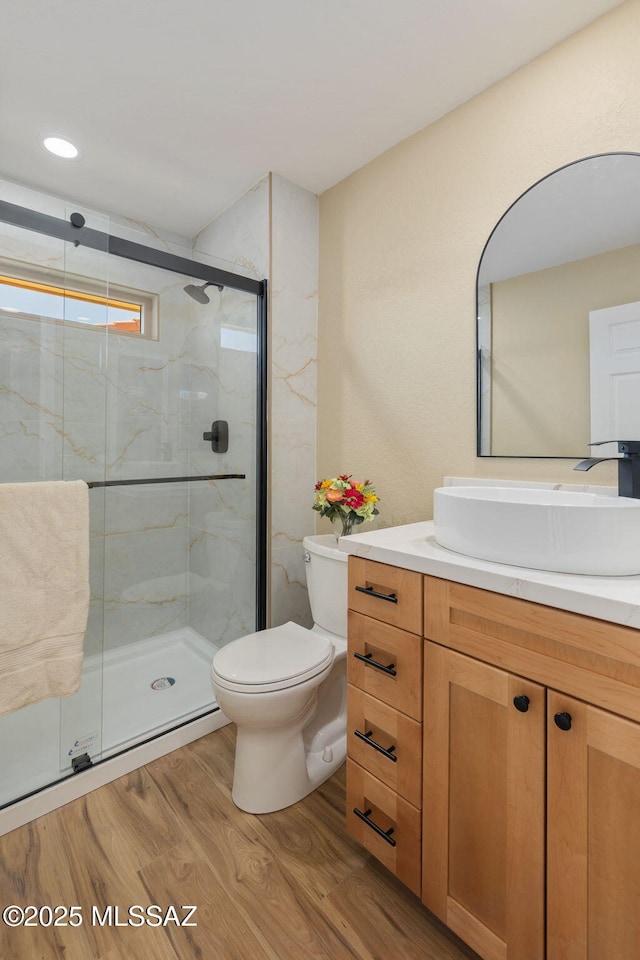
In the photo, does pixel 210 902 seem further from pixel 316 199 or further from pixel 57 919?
pixel 316 199

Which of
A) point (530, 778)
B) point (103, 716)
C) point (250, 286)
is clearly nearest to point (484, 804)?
point (530, 778)

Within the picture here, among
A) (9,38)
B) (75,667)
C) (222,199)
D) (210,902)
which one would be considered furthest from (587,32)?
(210,902)

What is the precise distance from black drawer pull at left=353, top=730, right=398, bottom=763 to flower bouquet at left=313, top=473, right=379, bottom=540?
2.39 ft

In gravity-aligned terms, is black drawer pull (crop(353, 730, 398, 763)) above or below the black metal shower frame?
below

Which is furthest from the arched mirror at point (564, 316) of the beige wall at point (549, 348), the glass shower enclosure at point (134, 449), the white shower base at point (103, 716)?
the white shower base at point (103, 716)

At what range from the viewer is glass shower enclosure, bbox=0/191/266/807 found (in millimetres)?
1473

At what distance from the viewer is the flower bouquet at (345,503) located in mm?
1743

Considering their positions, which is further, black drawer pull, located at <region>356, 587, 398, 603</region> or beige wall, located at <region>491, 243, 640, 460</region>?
beige wall, located at <region>491, 243, 640, 460</region>

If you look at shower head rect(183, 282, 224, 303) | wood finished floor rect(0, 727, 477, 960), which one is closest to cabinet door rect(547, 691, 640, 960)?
wood finished floor rect(0, 727, 477, 960)

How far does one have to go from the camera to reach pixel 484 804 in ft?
2.99

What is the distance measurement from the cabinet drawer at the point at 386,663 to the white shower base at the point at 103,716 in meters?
1.01

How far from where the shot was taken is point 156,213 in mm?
2361

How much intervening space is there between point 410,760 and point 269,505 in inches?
49.0

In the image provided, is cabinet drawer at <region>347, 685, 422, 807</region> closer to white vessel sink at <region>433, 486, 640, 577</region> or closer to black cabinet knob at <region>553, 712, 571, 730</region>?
black cabinet knob at <region>553, 712, 571, 730</region>
